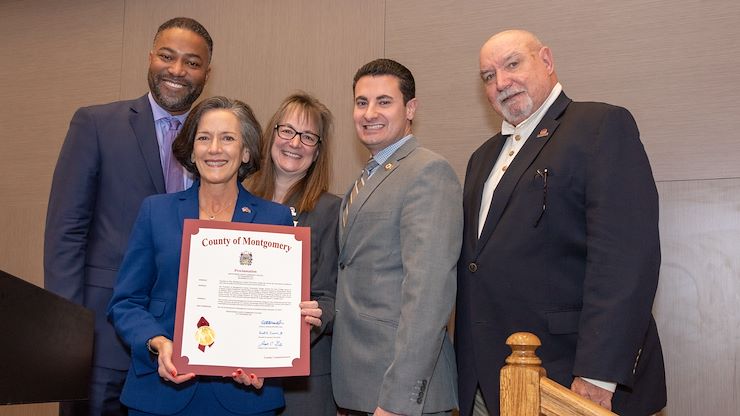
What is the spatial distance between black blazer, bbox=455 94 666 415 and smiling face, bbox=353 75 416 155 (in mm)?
450

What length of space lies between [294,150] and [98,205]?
76cm

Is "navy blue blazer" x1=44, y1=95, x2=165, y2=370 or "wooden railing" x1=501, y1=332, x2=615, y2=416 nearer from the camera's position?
"wooden railing" x1=501, y1=332, x2=615, y2=416

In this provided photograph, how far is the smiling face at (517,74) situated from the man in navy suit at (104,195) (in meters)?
1.22

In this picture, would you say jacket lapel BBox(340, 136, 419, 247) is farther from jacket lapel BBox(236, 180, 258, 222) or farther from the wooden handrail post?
the wooden handrail post

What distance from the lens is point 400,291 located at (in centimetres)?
255

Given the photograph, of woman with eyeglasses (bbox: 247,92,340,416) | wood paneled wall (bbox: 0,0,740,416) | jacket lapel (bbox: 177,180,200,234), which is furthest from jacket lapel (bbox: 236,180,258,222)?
wood paneled wall (bbox: 0,0,740,416)

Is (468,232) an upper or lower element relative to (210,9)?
lower

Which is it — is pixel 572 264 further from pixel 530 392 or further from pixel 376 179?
pixel 530 392

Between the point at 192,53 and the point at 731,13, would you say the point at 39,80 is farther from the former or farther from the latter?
→ the point at 731,13

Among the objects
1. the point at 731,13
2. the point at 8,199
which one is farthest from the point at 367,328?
the point at 8,199

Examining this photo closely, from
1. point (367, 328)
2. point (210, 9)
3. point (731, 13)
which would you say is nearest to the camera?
point (367, 328)

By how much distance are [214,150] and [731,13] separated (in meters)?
2.57

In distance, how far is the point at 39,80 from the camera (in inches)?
225

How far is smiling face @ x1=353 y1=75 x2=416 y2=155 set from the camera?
284 centimetres
